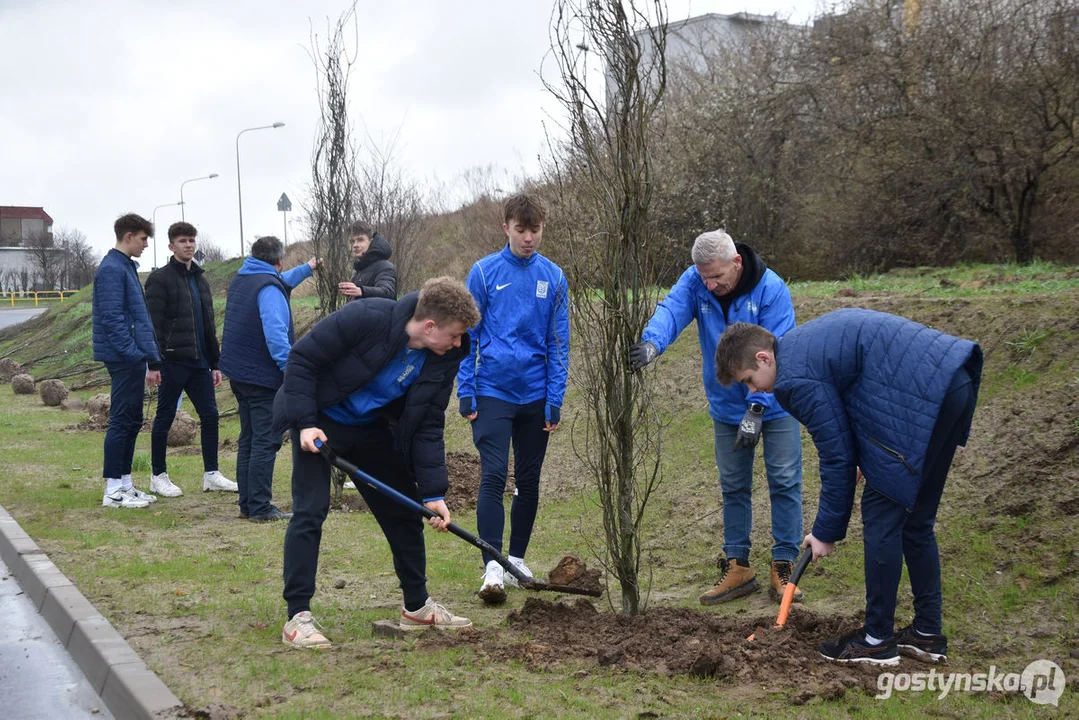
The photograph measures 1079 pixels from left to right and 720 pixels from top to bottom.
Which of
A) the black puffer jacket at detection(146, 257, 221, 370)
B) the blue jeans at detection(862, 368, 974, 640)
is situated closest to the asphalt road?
the black puffer jacket at detection(146, 257, 221, 370)

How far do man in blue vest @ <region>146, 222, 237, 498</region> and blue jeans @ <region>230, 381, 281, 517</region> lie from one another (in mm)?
880

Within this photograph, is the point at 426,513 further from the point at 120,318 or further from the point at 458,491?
the point at 120,318

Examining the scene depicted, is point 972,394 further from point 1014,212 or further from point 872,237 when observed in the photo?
point 872,237

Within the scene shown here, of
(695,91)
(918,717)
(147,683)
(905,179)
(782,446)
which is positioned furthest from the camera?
(695,91)

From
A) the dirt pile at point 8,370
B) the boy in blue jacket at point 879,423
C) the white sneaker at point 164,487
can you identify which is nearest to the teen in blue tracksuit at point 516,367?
the boy in blue jacket at point 879,423

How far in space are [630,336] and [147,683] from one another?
8.80ft

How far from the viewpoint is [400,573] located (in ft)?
16.7

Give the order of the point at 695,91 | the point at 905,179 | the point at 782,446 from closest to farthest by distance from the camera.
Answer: the point at 782,446
the point at 905,179
the point at 695,91

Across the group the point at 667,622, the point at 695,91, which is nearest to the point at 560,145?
the point at 667,622

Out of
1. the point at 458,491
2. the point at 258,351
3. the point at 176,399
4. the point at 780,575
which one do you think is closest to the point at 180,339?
the point at 176,399

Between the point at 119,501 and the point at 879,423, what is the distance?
651cm

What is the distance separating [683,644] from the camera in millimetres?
4582

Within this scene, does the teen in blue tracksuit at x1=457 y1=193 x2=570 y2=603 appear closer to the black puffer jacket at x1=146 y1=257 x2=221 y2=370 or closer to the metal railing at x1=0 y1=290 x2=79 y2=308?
the black puffer jacket at x1=146 y1=257 x2=221 y2=370

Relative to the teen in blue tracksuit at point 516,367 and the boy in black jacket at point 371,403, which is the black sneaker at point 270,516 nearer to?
the teen in blue tracksuit at point 516,367
